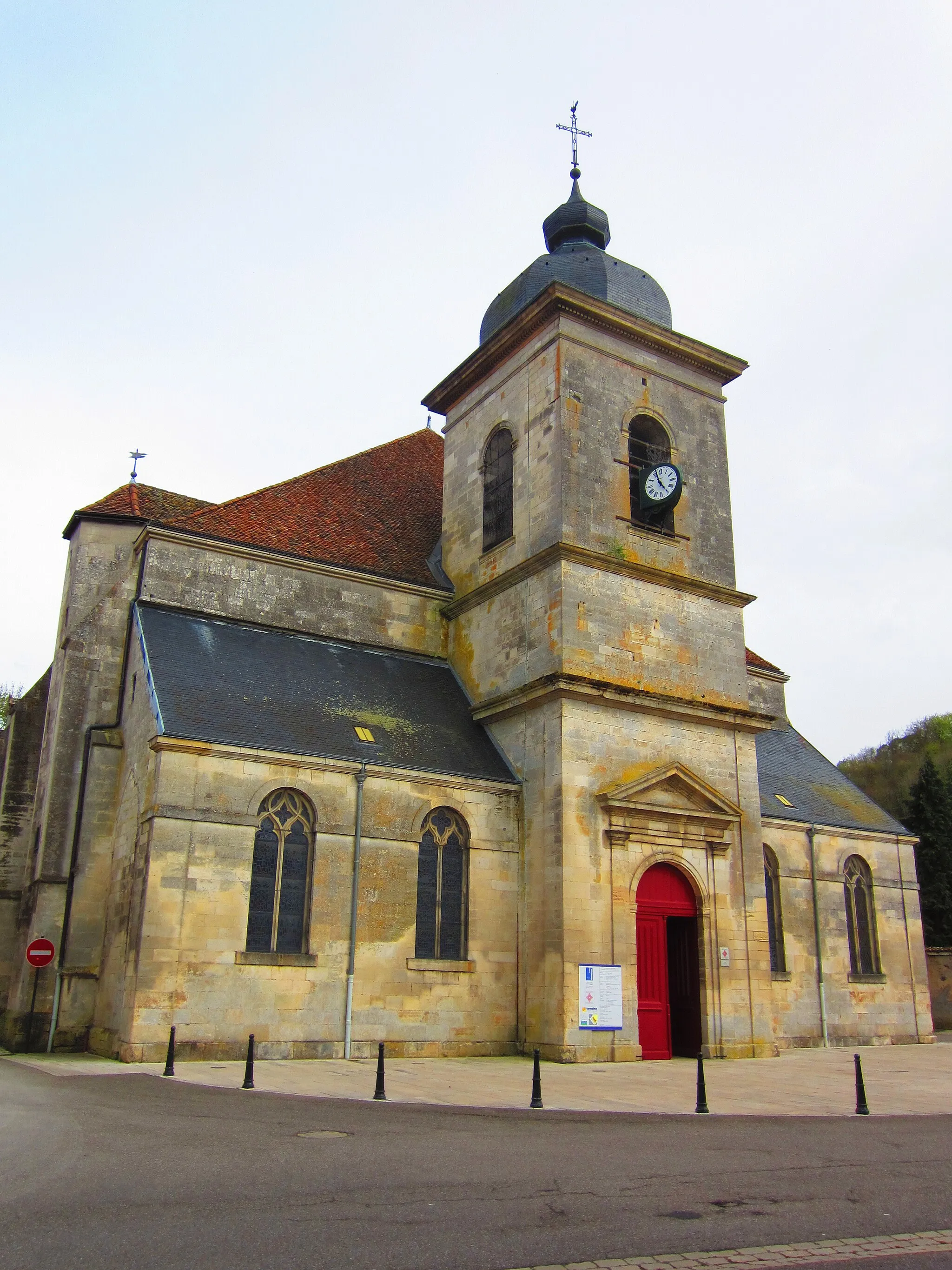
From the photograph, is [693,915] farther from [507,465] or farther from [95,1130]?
[95,1130]

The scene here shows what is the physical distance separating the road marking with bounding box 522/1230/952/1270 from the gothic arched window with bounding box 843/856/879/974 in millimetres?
19645

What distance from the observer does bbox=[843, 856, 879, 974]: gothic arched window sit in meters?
25.0

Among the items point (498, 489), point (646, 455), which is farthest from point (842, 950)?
point (498, 489)

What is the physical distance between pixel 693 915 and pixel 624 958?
211 cm

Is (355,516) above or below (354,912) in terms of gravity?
above

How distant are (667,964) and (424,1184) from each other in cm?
1308

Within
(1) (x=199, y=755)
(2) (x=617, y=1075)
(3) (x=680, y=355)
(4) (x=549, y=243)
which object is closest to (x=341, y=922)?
(1) (x=199, y=755)

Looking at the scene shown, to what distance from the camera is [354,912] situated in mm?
17453

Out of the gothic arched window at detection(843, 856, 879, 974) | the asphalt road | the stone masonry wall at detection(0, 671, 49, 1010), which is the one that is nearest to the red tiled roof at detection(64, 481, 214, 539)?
the stone masonry wall at detection(0, 671, 49, 1010)

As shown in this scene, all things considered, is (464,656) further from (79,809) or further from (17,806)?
(17,806)

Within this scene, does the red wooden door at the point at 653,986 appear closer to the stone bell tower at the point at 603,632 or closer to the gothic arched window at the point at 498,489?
the stone bell tower at the point at 603,632

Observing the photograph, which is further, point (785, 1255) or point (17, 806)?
point (17, 806)

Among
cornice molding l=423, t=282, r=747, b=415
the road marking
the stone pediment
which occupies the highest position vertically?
cornice molding l=423, t=282, r=747, b=415

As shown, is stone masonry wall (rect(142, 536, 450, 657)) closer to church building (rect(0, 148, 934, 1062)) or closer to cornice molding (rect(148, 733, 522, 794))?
church building (rect(0, 148, 934, 1062))
